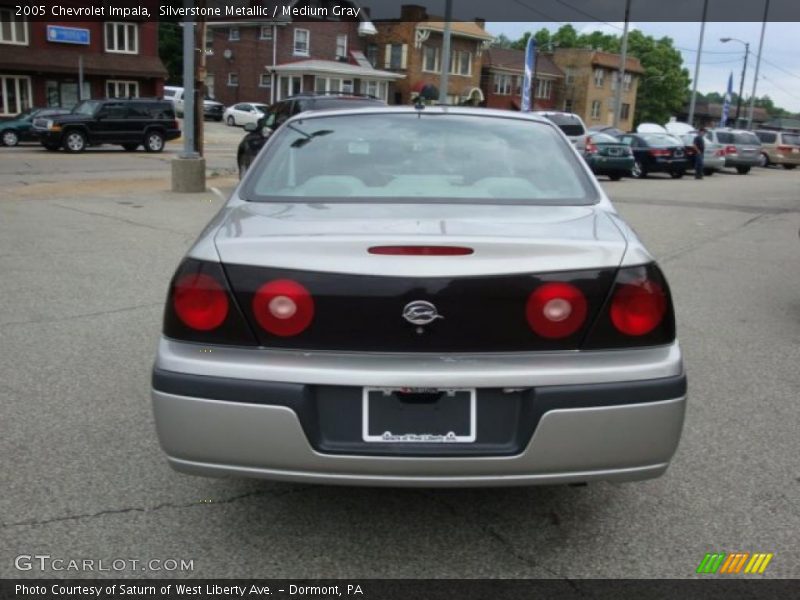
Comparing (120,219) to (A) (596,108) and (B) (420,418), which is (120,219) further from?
(A) (596,108)

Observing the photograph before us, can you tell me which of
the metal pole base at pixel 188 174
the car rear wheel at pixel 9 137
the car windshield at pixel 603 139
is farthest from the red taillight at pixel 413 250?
the car rear wheel at pixel 9 137

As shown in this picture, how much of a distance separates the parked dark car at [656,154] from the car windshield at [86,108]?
16.9 m

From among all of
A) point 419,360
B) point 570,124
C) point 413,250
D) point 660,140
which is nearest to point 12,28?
point 570,124

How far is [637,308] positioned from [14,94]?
138 feet

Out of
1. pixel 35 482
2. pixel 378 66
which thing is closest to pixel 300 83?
pixel 378 66

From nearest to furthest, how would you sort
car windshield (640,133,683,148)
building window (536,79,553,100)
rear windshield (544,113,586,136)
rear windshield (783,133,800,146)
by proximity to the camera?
rear windshield (544,113,586,136) < car windshield (640,133,683,148) < rear windshield (783,133,800,146) < building window (536,79,553,100)

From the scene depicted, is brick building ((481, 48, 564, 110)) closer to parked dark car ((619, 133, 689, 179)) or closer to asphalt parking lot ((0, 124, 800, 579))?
parked dark car ((619, 133, 689, 179))

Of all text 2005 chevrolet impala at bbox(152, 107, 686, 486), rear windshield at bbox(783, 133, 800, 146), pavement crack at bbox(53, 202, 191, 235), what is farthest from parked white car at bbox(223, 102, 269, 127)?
text 2005 chevrolet impala at bbox(152, 107, 686, 486)

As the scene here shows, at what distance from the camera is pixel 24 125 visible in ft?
89.4

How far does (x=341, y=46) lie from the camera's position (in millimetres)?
55281

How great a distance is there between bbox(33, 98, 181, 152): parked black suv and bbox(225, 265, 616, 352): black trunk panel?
24947 millimetres

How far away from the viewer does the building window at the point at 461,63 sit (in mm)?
56594

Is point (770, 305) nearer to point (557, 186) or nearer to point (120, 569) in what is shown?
point (557, 186)

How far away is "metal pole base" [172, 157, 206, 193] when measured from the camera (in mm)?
14648
